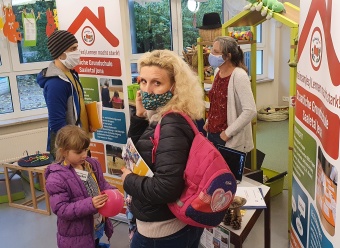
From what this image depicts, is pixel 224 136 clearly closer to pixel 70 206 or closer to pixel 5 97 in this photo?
pixel 70 206

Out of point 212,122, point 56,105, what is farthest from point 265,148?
point 56,105

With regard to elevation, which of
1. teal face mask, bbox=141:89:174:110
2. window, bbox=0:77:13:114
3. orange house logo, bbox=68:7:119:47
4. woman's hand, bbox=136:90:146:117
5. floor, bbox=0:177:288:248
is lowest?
floor, bbox=0:177:288:248

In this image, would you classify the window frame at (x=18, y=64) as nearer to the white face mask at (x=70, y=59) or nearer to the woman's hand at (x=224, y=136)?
the white face mask at (x=70, y=59)

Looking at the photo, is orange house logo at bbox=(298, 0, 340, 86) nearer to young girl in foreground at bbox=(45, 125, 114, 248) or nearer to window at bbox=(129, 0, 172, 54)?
young girl in foreground at bbox=(45, 125, 114, 248)

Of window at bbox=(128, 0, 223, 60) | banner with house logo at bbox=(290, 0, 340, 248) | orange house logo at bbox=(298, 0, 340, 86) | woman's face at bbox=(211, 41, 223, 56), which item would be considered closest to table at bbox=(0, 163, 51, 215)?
woman's face at bbox=(211, 41, 223, 56)

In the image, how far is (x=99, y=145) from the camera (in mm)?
3240

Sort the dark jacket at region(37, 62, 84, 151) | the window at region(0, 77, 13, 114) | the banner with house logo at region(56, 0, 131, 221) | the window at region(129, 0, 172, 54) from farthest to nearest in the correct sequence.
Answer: the window at region(129, 0, 172, 54), the window at region(0, 77, 13, 114), the banner with house logo at region(56, 0, 131, 221), the dark jacket at region(37, 62, 84, 151)

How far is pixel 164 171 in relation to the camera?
141cm

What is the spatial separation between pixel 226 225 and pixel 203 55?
241cm

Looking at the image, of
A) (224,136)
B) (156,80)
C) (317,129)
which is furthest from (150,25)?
(317,129)

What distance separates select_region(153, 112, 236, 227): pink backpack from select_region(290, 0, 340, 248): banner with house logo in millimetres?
352

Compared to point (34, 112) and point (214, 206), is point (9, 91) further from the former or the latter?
point (214, 206)

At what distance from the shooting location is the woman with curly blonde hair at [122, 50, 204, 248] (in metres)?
1.42

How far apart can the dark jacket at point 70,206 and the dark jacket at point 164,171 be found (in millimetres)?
613
